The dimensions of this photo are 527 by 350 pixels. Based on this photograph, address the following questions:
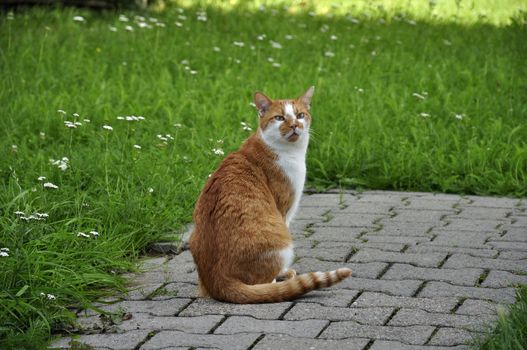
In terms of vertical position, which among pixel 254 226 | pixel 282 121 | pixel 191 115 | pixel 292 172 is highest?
pixel 282 121

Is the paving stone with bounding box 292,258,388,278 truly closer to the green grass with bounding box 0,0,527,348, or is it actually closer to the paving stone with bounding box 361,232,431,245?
the paving stone with bounding box 361,232,431,245

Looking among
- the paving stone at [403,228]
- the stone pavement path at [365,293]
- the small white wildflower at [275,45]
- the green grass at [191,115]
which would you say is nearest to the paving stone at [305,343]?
the stone pavement path at [365,293]

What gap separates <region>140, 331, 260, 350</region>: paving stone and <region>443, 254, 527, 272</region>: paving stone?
159 centimetres

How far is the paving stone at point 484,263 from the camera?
5.35 meters

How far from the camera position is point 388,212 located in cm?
670

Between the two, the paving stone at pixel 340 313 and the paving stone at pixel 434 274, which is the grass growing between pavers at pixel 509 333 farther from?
the paving stone at pixel 434 274

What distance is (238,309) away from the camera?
183 inches

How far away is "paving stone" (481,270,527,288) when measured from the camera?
5023mm

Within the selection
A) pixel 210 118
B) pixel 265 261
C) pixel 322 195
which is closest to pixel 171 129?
pixel 210 118

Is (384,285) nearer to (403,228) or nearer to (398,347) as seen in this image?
(398,347)

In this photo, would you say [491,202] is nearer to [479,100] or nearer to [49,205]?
[479,100]

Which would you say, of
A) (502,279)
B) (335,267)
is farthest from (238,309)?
(502,279)

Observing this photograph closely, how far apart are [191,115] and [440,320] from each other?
453 centimetres

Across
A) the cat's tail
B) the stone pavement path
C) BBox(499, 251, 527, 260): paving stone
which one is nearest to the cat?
the cat's tail
